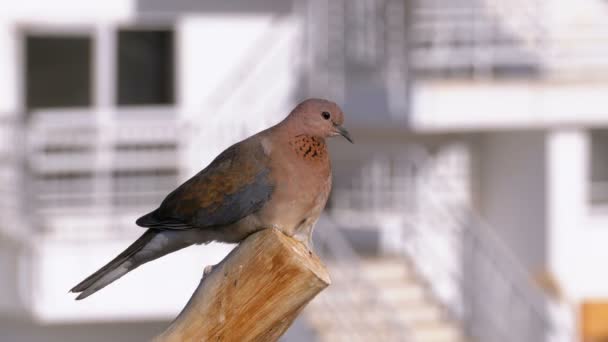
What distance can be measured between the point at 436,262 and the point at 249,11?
9.84ft

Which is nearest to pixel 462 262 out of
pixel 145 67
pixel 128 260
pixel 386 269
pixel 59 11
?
pixel 386 269

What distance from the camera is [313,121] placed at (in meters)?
4.29

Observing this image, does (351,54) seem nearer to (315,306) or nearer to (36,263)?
(315,306)

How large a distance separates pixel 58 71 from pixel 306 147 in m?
11.1

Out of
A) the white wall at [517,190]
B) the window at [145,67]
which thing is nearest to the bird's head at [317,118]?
the window at [145,67]

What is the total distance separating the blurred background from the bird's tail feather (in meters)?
7.93

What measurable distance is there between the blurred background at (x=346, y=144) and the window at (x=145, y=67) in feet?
0.06

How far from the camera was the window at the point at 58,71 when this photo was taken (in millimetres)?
14891

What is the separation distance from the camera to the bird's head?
4277mm

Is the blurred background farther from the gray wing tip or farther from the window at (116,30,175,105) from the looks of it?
the gray wing tip

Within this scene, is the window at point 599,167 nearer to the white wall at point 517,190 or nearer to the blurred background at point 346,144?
the blurred background at point 346,144

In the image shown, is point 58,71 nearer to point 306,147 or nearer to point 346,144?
point 346,144

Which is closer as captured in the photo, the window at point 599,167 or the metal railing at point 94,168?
the metal railing at point 94,168

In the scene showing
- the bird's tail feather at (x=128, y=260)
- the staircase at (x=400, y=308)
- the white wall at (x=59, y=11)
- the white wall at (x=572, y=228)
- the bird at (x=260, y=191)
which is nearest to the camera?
the bird's tail feather at (x=128, y=260)
